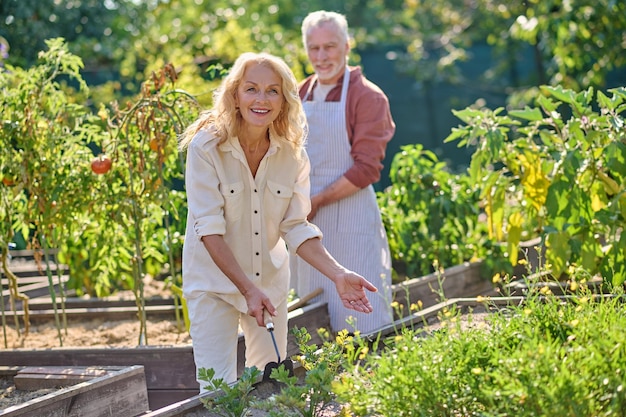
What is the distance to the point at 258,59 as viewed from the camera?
3600mm

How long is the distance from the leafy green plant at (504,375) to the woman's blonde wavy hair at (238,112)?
1122 mm

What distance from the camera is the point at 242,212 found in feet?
12.0

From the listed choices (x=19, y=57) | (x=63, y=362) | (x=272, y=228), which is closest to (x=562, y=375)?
(x=272, y=228)

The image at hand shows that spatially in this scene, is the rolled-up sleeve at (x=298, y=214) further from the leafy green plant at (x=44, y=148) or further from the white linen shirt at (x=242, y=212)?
the leafy green plant at (x=44, y=148)

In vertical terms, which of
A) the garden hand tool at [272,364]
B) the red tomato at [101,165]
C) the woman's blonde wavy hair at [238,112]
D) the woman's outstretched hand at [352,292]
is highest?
the woman's blonde wavy hair at [238,112]

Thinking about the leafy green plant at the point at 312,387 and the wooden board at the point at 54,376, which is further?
the wooden board at the point at 54,376

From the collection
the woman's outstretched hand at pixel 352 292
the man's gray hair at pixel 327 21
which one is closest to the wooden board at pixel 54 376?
the woman's outstretched hand at pixel 352 292

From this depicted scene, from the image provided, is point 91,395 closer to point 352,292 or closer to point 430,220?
point 352,292

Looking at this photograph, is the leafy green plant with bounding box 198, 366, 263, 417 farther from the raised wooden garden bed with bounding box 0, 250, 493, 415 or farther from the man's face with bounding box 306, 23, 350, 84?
the man's face with bounding box 306, 23, 350, 84

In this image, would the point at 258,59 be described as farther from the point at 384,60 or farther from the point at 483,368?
the point at 384,60

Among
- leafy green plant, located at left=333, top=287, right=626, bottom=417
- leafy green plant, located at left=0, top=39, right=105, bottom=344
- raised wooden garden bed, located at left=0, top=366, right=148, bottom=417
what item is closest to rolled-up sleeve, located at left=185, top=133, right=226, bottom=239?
raised wooden garden bed, located at left=0, top=366, right=148, bottom=417

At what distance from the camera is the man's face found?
4996mm

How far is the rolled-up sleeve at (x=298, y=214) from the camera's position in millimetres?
3660

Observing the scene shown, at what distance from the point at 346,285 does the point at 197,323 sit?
0.60 m
